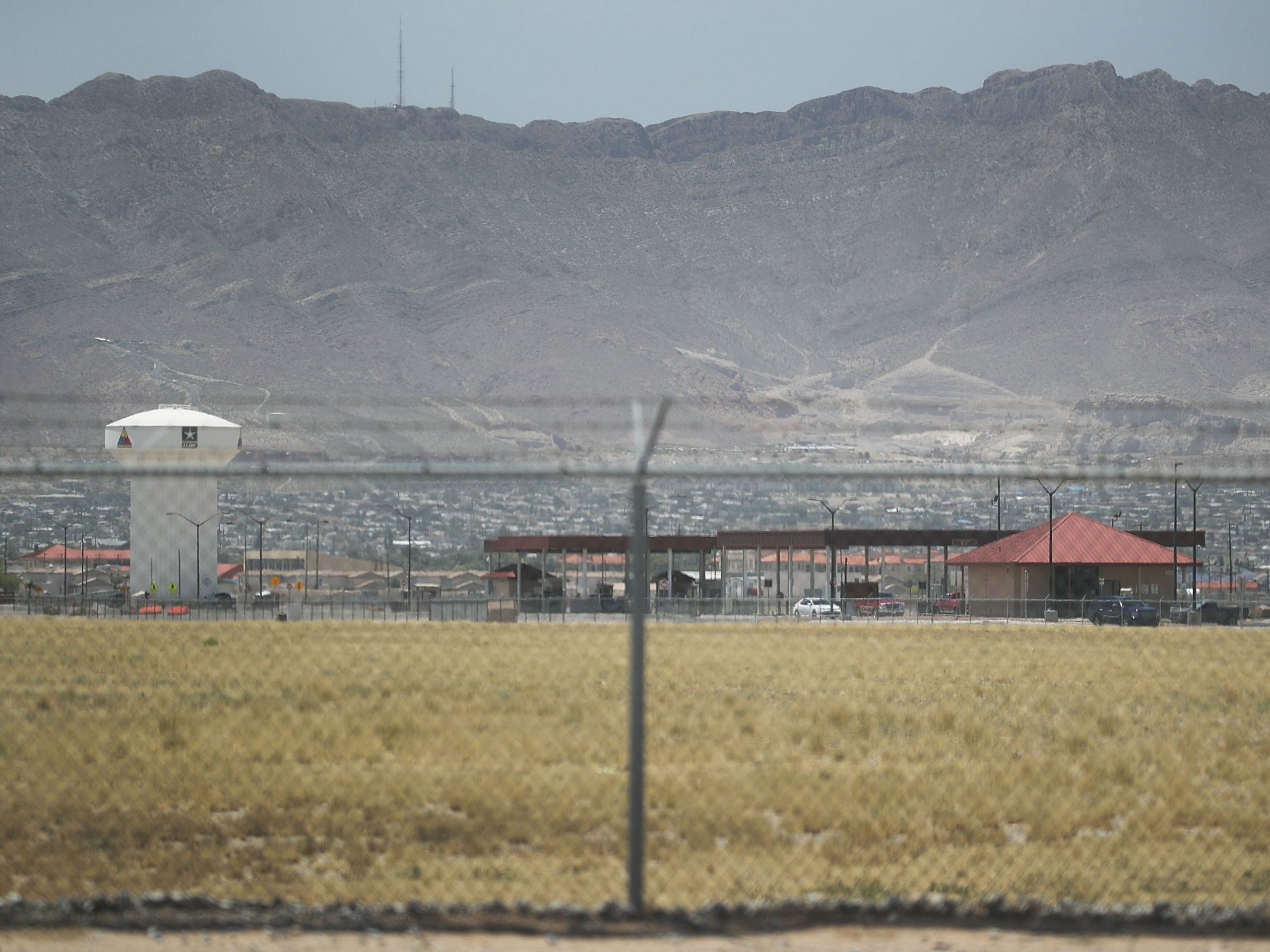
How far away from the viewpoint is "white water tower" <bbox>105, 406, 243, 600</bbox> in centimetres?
8262

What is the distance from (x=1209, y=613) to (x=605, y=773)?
48.1m

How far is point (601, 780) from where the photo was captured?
48.1 feet

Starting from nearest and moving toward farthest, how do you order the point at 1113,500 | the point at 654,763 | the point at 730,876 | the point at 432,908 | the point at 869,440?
the point at 432,908 < the point at 730,876 < the point at 654,763 < the point at 1113,500 < the point at 869,440

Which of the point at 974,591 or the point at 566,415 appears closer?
the point at 974,591


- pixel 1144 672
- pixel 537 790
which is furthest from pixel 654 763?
pixel 1144 672

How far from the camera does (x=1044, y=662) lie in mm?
30609

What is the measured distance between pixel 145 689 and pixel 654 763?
31.6 feet

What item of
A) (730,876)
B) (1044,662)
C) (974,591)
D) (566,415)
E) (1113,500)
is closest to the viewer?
(730,876)

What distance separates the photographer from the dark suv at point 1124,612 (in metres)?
50.1

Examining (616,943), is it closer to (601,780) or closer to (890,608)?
(601,780)

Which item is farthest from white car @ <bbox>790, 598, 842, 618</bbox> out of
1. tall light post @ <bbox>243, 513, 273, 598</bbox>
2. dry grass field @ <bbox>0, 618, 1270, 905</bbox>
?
dry grass field @ <bbox>0, 618, 1270, 905</bbox>

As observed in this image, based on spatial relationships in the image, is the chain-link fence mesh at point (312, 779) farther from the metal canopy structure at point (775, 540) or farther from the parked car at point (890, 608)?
the metal canopy structure at point (775, 540)

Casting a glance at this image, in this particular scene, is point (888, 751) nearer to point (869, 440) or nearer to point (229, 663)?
point (229, 663)

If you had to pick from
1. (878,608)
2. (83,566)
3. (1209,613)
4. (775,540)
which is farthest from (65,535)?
(1209,613)
